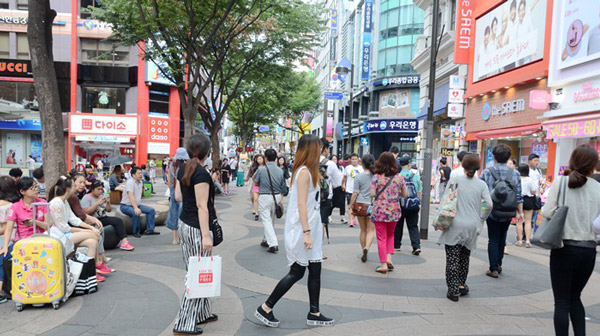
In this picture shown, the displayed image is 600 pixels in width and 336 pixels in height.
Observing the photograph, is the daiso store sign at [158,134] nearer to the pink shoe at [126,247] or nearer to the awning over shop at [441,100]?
the awning over shop at [441,100]

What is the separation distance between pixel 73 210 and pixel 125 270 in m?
1.13

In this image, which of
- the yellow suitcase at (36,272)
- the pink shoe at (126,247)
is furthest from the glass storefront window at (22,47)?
the yellow suitcase at (36,272)

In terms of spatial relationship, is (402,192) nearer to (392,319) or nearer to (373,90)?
(392,319)

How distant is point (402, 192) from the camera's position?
21.5 feet

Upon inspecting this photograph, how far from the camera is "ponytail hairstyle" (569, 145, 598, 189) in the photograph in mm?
3518

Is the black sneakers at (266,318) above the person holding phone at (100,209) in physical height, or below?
below

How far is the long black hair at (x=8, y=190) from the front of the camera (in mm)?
5328

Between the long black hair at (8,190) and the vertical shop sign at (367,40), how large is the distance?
3238 centimetres

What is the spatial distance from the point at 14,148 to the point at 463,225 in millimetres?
31273

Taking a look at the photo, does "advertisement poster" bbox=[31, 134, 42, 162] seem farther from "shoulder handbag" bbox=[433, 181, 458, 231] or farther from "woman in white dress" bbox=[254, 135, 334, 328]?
"shoulder handbag" bbox=[433, 181, 458, 231]

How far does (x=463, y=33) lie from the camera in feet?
62.6

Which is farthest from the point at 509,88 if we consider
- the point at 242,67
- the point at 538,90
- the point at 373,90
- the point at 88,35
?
the point at 88,35

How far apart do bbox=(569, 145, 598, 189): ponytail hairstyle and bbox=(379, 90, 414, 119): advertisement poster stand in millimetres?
30675

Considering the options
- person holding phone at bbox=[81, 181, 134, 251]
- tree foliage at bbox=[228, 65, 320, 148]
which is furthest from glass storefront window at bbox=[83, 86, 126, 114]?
person holding phone at bbox=[81, 181, 134, 251]
